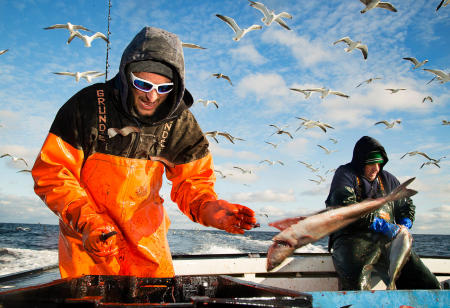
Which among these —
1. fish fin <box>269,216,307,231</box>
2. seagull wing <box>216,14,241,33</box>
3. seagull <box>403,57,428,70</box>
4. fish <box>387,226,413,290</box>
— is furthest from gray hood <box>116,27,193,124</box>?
seagull <box>403,57,428,70</box>

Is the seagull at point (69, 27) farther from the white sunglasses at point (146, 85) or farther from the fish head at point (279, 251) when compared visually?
the fish head at point (279, 251)

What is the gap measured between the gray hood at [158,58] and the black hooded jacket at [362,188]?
268 centimetres

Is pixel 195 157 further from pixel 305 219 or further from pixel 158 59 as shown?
pixel 305 219

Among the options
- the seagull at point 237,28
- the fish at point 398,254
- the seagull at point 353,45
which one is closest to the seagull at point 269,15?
the seagull at point 237,28

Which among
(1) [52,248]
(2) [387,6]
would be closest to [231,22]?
(2) [387,6]

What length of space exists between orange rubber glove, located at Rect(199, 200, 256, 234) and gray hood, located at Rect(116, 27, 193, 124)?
2.74 feet

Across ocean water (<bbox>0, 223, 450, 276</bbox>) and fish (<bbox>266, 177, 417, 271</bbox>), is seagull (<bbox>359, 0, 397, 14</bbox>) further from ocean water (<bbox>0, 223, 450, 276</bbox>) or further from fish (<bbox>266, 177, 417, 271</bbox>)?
fish (<bbox>266, 177, 417, 271</bbox>)

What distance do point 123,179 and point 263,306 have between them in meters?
1.45

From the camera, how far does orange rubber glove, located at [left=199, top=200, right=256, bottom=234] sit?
88.7 inches

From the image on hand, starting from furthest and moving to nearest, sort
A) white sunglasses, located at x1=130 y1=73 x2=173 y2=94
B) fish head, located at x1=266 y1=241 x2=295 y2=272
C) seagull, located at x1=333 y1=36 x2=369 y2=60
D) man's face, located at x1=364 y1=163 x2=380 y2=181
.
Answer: seagull, located at x1=333 y1=36 x2=369 y2=60
man's face, located at x1=364 y1=163 x2=380 y2=181
white sunglasses, located at x1=130 y1=73 x2=173 y2=94
fish head, located at x1=266 y1=241 x2=295 y2=272

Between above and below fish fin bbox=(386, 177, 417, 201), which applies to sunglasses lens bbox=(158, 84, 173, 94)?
above

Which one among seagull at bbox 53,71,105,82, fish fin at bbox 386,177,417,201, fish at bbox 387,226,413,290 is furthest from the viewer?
seagull at bbox 53,71,105,82

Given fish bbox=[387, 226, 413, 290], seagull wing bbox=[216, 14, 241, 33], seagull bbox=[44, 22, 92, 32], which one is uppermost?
seagull wing bbox=[216, 14, 241, 33]

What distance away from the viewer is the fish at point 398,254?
152 inches
